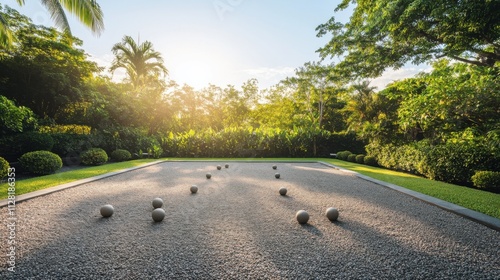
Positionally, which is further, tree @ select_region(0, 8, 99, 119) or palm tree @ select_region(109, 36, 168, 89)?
palm tree @ select_region(109, 36, 168, 89)

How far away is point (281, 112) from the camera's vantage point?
3706cm

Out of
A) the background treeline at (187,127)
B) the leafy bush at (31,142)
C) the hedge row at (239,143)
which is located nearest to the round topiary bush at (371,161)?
the background treeline at (187,127)

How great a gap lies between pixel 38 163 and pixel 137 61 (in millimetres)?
20558

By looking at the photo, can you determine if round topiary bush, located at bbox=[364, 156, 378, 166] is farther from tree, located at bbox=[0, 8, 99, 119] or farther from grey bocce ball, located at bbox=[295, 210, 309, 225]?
tree, located at bbox=[0, 8, 99, 119]

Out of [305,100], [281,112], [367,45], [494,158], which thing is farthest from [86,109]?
[305,100]

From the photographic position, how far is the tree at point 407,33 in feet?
16.1

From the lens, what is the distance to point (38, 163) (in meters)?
9.41

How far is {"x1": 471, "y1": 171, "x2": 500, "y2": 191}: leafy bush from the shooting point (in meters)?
7.72

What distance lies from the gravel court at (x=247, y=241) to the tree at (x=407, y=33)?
4426 mm

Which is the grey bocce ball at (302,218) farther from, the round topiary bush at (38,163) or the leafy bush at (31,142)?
the leafy bush at (31,142)

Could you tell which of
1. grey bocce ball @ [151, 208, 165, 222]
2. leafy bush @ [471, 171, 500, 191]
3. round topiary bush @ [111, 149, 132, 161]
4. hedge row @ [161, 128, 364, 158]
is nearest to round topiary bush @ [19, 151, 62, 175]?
round topiary bush @ [111, 149, 132, 161]

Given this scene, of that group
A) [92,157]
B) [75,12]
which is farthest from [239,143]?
[75,12]

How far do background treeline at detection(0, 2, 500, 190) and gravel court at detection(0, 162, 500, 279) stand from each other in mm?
5650

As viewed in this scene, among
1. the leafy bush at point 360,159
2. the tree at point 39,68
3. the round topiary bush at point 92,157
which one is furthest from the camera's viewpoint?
the leafy bush at point 360,159
